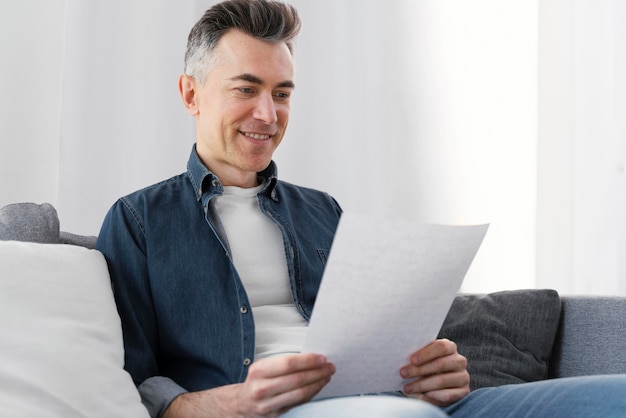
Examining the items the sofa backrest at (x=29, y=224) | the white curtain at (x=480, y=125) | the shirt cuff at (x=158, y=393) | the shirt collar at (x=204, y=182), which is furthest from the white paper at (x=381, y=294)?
the white curtain at (x=480, y=125)

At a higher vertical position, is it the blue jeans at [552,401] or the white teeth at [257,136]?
the white teeth at [257,136]

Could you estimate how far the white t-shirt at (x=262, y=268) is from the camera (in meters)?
1.49

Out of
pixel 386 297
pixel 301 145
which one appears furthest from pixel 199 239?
pixel 301 145

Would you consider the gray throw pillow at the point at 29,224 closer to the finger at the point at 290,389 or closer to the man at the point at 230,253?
the man at the point at 230,253

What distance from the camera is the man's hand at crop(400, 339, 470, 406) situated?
4.14 ft

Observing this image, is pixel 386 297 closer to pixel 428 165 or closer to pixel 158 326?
pixel 158 326

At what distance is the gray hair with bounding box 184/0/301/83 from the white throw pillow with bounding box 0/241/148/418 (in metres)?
0.49

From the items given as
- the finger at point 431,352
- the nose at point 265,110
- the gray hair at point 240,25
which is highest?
the gray hair at point 240,25

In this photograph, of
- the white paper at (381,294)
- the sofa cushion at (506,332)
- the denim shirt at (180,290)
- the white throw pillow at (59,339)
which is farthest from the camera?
the sofa cushion at (506,332)

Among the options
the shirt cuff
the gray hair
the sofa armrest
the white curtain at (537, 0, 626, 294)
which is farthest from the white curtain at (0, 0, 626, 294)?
the shirt cuff

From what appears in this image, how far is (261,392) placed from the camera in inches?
45.2

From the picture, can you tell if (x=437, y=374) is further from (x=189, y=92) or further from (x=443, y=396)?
(x=189, y=92)

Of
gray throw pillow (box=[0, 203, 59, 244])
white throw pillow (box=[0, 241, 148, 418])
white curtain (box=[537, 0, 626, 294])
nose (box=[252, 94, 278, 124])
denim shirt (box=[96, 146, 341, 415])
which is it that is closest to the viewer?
white throw pillow (box=[0, 241, 148, 418])

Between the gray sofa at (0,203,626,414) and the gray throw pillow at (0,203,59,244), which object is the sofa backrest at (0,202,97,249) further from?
the gray sofa at (0,203,626,414)
